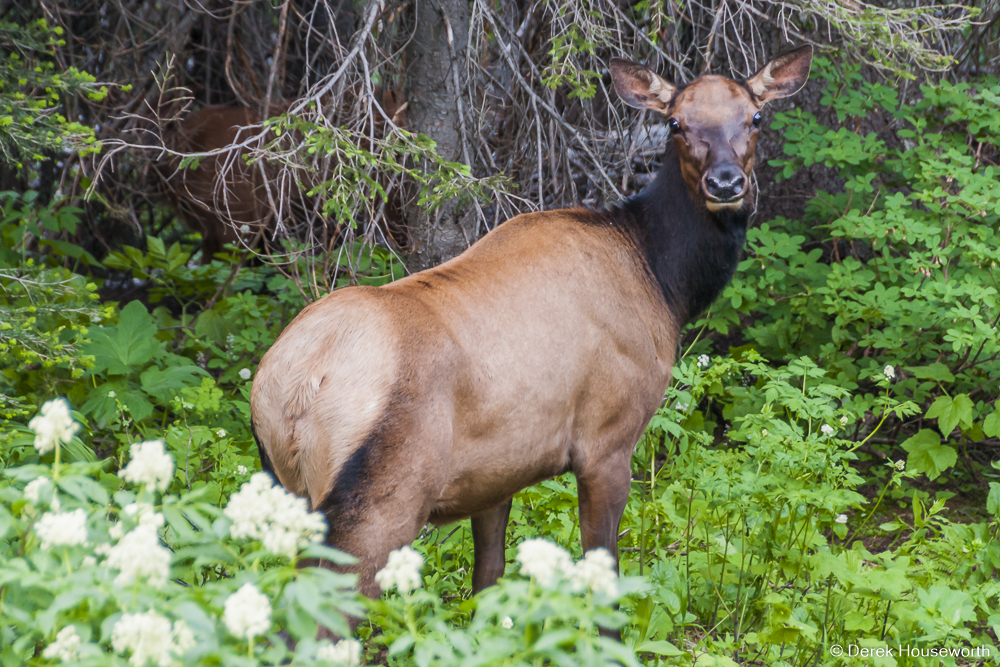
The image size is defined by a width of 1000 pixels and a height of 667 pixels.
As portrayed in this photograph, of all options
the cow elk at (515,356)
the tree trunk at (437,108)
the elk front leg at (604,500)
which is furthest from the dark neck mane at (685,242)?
the tree trunk at (437,108)

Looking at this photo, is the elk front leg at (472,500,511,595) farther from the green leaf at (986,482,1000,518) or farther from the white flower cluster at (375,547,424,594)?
the green leaf at (986,482,1000,518)

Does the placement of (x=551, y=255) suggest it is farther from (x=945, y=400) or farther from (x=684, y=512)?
(x=945, y=400)

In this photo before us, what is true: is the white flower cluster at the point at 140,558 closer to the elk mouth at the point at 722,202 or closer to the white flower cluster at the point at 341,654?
the white flower cluster at the point at 341,654

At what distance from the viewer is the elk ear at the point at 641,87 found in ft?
13.9

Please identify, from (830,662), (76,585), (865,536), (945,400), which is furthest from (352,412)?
(945,400)

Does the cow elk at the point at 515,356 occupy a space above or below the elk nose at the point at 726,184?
below

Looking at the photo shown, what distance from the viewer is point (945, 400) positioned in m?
5.00

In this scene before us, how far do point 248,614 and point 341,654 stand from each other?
9.8 inches

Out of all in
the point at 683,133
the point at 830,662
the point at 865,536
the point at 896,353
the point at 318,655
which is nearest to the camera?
the point at 318,655

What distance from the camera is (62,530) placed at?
156cm

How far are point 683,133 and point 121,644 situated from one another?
11.0 ft

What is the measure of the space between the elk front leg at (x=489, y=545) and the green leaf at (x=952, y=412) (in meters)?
2.80

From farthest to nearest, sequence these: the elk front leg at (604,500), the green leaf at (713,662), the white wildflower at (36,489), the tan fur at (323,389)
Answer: the elk front leg at (604,500), the green leaf at (713,662), the tan fur at (323,389), the white wildflower at (36,489)

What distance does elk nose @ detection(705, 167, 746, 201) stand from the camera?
3.65m
